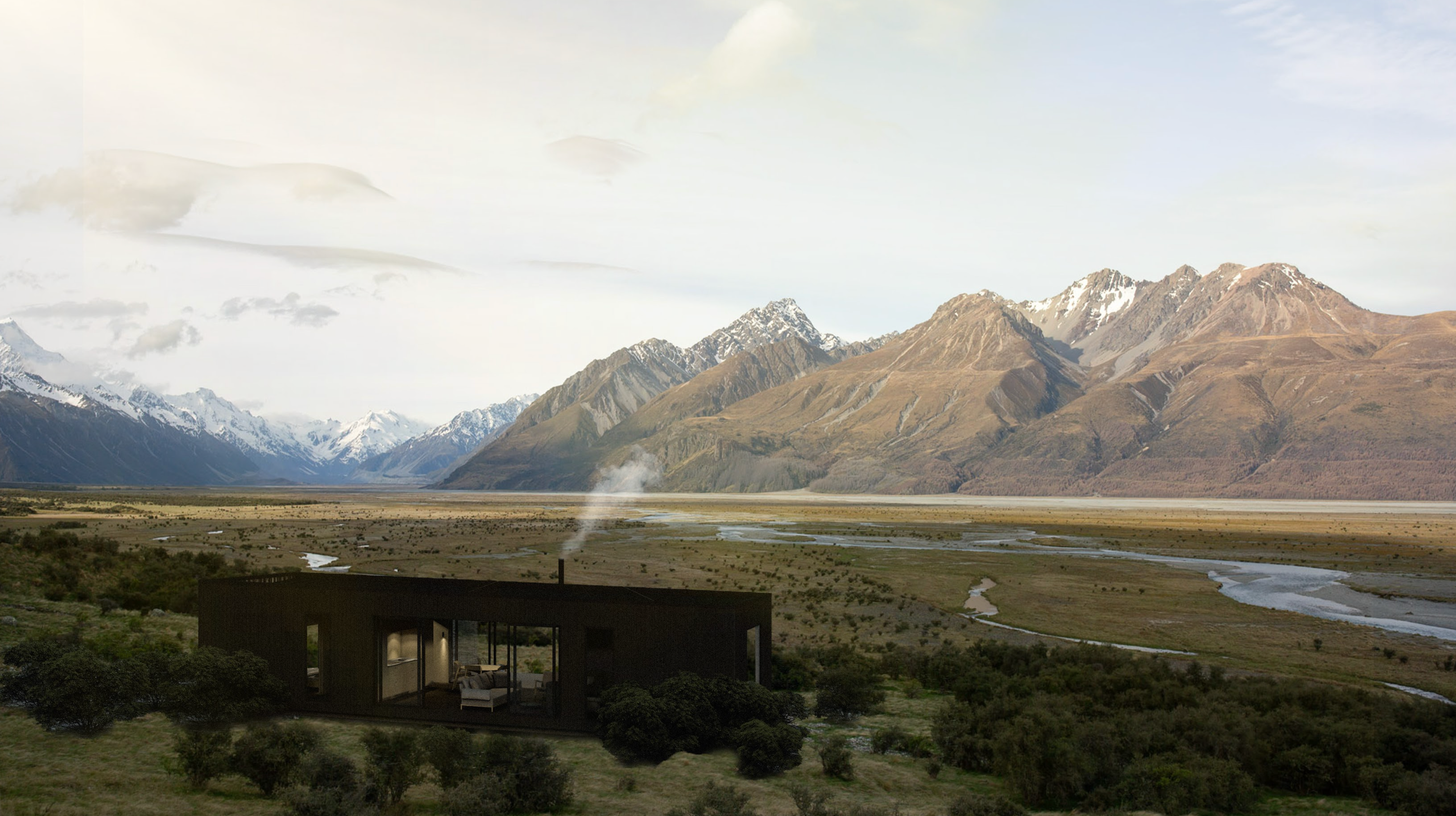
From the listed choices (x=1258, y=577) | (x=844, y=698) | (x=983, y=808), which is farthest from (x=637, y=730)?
(x=1258, y=577)

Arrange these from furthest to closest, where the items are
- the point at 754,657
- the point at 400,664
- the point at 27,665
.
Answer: the point at 754,657, the point at 400,664, the point at 27,665

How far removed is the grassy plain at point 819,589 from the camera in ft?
81.7

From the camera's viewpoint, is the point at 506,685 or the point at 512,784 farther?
the point at 506,685

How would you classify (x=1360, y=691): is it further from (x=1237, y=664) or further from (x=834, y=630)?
(x=834, y=630)

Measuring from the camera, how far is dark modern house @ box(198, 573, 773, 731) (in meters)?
29.3

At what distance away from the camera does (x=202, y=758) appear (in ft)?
79.4

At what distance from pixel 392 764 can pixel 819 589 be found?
45.9 m

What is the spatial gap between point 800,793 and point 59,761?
1880 centimetres

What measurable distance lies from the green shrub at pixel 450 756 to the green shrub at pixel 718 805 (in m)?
5.28

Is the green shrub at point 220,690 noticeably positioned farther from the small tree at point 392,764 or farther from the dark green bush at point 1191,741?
the dark green bush at point 1191,741

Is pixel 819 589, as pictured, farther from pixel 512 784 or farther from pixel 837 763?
pixel 512 784

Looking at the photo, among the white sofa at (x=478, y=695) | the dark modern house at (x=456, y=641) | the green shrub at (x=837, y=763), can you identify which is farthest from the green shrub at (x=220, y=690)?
the green shrub at (x=837, y=763)

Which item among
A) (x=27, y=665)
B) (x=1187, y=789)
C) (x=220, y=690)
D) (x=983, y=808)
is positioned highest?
(x=27, y=665)

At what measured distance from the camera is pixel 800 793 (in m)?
21.8
